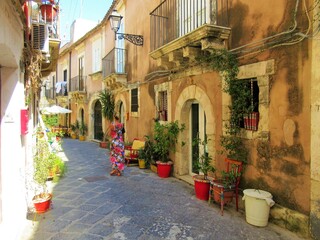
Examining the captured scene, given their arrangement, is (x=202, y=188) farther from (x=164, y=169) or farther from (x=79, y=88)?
(x=79, y=88)

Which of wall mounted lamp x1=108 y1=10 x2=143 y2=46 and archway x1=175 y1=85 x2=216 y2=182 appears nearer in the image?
archway x1=175 y1=85 x2=216 y2=182

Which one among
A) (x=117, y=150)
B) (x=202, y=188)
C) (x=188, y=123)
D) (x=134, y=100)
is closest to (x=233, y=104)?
(x=202, y=188)

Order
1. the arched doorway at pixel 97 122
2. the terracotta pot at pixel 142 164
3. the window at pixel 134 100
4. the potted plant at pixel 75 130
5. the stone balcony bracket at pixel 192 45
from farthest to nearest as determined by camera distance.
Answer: the potted plant at pixel 75 130, the arched doorway at pixel 97 122, the window at pixel 134 100, the terracotta pot at pixel 142 164, the stone balcony bracket at pixel 192 45

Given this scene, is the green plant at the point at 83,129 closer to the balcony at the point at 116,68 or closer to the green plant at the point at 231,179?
the balcony at the point at 116,68

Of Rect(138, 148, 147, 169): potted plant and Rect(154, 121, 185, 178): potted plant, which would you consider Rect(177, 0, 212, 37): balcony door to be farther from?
Rect(138, 148, 147, 169): potted plant

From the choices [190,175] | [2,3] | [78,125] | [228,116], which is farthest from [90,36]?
[2,3]

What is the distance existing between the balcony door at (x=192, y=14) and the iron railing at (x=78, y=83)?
1171 cm

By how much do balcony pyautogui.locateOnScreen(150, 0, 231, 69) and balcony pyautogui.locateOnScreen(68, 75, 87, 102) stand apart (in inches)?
394

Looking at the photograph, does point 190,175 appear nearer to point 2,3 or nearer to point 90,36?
point 2,3

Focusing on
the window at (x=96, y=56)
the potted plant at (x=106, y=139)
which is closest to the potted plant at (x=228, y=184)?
the potted plant at (x=106, y=139)

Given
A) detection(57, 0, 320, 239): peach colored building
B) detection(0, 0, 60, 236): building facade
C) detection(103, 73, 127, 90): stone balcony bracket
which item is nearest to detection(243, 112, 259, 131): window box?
detection(57, 0, 320, 239): peach colored building

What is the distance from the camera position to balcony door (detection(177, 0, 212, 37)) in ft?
19.6

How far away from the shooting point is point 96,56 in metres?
15.5

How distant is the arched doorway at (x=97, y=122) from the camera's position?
624 inches
